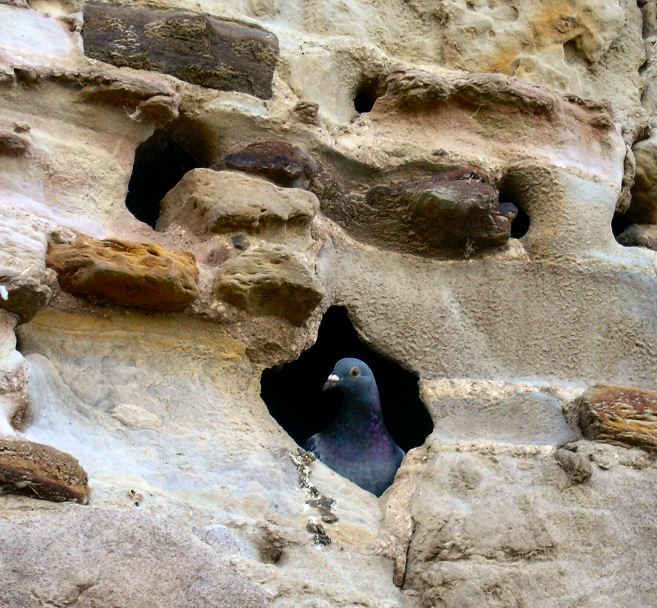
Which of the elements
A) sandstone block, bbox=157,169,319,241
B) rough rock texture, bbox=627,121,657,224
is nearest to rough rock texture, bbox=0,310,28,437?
sandstone block, bbox=157,169,319,241

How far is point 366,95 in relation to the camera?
2986 mm

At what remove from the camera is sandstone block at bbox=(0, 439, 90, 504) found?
157cm

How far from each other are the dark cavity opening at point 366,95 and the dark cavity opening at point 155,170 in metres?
0.55

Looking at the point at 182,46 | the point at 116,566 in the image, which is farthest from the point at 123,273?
the point at 182,46

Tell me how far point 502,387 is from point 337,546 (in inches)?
27.5

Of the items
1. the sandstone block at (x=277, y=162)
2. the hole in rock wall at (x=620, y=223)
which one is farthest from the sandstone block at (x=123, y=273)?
the hole in rock wall at (x=620, y=223)

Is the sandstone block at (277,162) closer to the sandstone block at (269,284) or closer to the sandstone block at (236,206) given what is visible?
the sandstone block at (236,206)

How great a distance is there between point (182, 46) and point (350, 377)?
99 cm

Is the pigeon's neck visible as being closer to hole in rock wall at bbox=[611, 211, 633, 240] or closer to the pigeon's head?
the pigeon's head

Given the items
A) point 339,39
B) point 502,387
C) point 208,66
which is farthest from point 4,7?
point 502,387

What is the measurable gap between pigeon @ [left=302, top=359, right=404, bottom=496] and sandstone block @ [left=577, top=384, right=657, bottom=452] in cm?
57

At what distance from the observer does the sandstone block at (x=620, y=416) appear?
218cm

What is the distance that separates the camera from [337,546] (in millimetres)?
1965

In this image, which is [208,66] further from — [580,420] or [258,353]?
[580,420]
